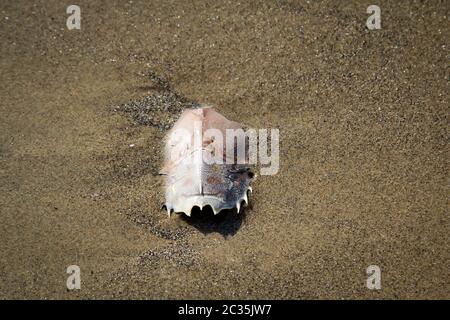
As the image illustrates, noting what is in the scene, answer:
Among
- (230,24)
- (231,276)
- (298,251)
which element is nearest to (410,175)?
(298,251)

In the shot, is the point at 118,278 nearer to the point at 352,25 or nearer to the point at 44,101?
the point at 44,101

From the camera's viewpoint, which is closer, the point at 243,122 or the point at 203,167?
the point at 203,167

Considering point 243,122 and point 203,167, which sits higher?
point 243,122

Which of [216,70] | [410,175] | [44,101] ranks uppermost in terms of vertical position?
[216,70]
